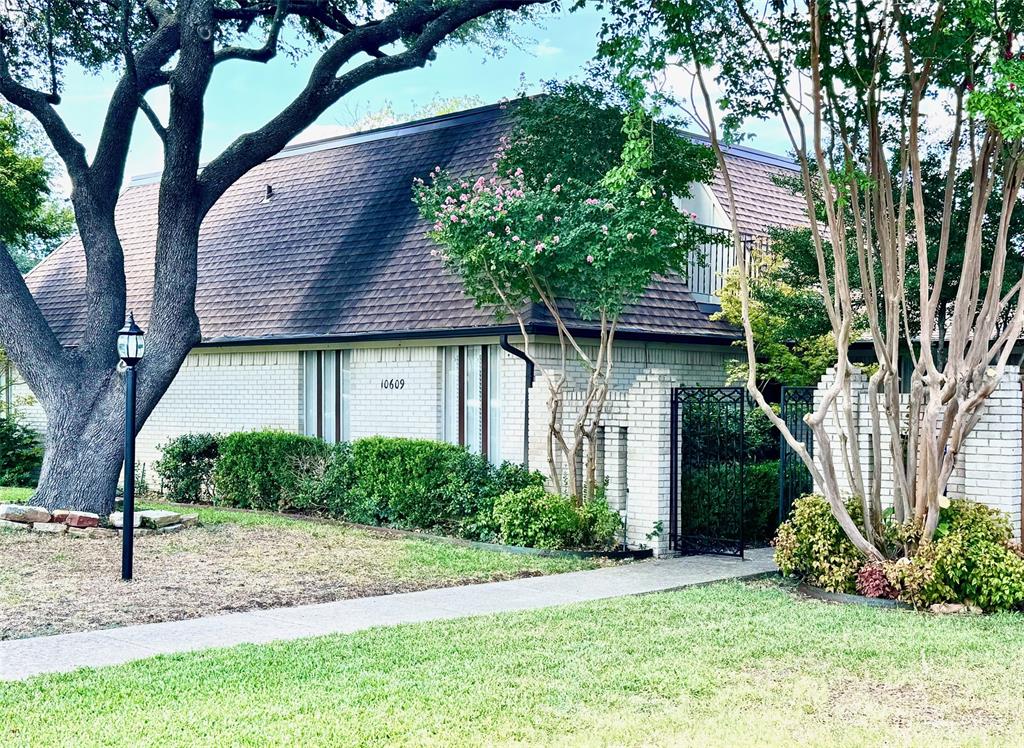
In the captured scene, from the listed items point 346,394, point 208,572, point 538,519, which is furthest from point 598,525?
point 346,394

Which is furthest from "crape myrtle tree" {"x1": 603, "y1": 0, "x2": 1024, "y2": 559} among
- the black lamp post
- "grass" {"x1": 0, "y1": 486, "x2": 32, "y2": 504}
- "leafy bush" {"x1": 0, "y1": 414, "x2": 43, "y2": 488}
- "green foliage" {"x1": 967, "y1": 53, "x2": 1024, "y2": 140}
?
"leafy bush" {"x1": 0, "y1": 414, "x2": 43, "y2": 488}

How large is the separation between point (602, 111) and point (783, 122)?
3059 mm

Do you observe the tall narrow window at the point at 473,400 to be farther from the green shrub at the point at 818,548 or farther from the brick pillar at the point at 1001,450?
the brick pillar at the point at 1001,450

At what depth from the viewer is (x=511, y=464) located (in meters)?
14.8

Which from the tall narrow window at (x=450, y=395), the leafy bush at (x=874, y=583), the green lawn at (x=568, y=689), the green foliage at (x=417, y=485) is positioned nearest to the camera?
the green lawn at (x=568, y=689)

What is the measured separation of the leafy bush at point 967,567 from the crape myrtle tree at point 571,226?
4.35 m

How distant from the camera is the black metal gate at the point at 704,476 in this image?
531 inches

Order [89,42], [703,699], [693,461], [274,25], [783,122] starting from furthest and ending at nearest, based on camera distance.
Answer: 1. [89,42]
2. [274,25]
3. [693,461]
4. [783,122]
5. [703,699]

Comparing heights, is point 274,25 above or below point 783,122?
above

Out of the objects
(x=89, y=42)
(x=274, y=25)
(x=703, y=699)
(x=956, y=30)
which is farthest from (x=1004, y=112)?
(x=89, y=42)

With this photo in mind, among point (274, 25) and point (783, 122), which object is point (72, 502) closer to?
point (274, 25)

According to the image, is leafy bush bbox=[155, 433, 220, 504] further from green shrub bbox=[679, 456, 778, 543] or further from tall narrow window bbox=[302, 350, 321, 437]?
green shrub bbox=[679, 456, 778, 543]

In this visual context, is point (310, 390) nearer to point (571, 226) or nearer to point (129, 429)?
point (571, 226)

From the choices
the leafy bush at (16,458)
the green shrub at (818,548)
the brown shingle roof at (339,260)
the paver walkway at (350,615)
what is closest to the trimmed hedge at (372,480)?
the brown shingle roof at (339,260)
